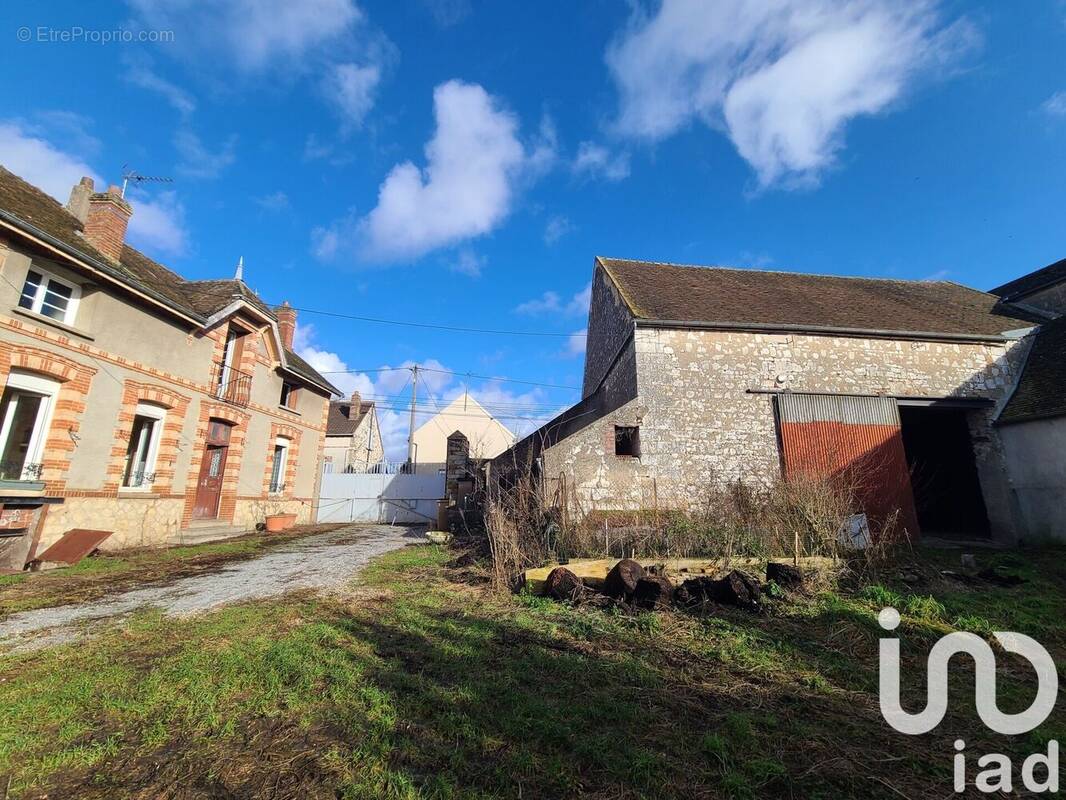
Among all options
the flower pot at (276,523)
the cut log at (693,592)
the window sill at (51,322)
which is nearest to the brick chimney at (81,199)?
the window sill at (51,322)

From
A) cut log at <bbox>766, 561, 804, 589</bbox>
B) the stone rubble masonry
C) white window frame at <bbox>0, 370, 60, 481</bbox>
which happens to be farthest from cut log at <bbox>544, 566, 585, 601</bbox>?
white window frame at <bbox>0, 370, 60, 481</bbox>

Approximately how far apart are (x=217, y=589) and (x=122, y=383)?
6454 mm

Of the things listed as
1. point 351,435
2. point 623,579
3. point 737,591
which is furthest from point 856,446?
point 351,435

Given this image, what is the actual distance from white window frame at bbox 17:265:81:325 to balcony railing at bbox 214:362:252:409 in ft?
11.3

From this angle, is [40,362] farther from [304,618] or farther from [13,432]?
[304,618]

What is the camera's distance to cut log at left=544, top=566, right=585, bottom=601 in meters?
5.69

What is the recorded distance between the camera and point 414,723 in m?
2.77

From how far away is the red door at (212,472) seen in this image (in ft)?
40.3

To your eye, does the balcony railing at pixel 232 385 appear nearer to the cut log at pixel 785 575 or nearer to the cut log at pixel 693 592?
the cut log at pixel 693 592

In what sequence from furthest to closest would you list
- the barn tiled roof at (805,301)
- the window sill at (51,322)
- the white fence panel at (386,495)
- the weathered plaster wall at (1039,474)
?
the white fence panel at (386,495)
the barn tiled roof at (805,301)
the weathered plaster wall at (1039,474)
the window sill at (51,322)

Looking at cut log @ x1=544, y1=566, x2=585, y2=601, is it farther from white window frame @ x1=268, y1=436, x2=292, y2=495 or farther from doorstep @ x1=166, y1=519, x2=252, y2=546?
white window frame @ x1=268, y1=436, x2=292, y2=495

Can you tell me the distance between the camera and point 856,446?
1089 centimetres

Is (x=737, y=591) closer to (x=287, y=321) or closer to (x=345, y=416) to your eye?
(x=287, y=321)

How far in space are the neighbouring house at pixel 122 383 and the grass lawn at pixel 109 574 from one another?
4.29ft
